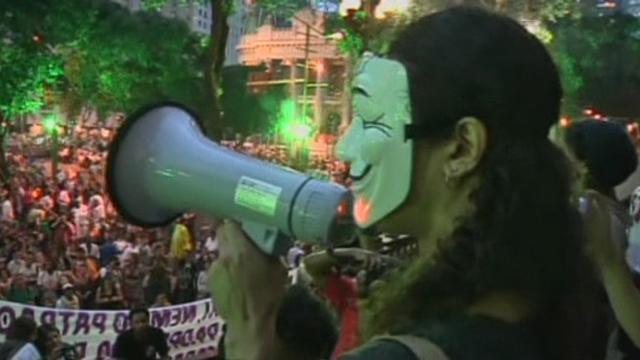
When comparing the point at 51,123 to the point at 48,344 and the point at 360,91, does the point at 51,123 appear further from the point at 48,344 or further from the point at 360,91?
the point at 360,91

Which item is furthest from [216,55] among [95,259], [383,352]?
[383,352]

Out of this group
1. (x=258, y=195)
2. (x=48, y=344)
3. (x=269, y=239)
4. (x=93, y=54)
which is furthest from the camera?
(x=93, y=54)

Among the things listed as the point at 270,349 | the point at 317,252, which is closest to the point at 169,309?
the point at 317,252

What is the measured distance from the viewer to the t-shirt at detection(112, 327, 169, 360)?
775cm

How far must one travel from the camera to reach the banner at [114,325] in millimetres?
9521

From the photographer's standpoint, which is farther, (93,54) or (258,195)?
(93,54)

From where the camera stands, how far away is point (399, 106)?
138 centimetres

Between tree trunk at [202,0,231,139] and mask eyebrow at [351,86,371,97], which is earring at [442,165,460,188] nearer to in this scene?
mask eyebrow at [351,86,371,97]

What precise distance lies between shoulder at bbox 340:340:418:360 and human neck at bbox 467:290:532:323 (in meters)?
0.13

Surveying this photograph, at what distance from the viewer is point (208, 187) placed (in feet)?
6.77

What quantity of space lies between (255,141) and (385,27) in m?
43.7

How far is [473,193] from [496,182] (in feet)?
0.10

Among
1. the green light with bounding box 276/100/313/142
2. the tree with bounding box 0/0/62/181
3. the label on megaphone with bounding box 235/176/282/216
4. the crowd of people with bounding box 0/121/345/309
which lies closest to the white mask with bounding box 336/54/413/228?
the label on megaphone with bounding box 235/176/282/216

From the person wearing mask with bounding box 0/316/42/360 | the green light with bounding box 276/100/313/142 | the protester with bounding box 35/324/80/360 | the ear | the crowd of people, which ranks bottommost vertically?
the green light with bounding box 276/100/313/142
